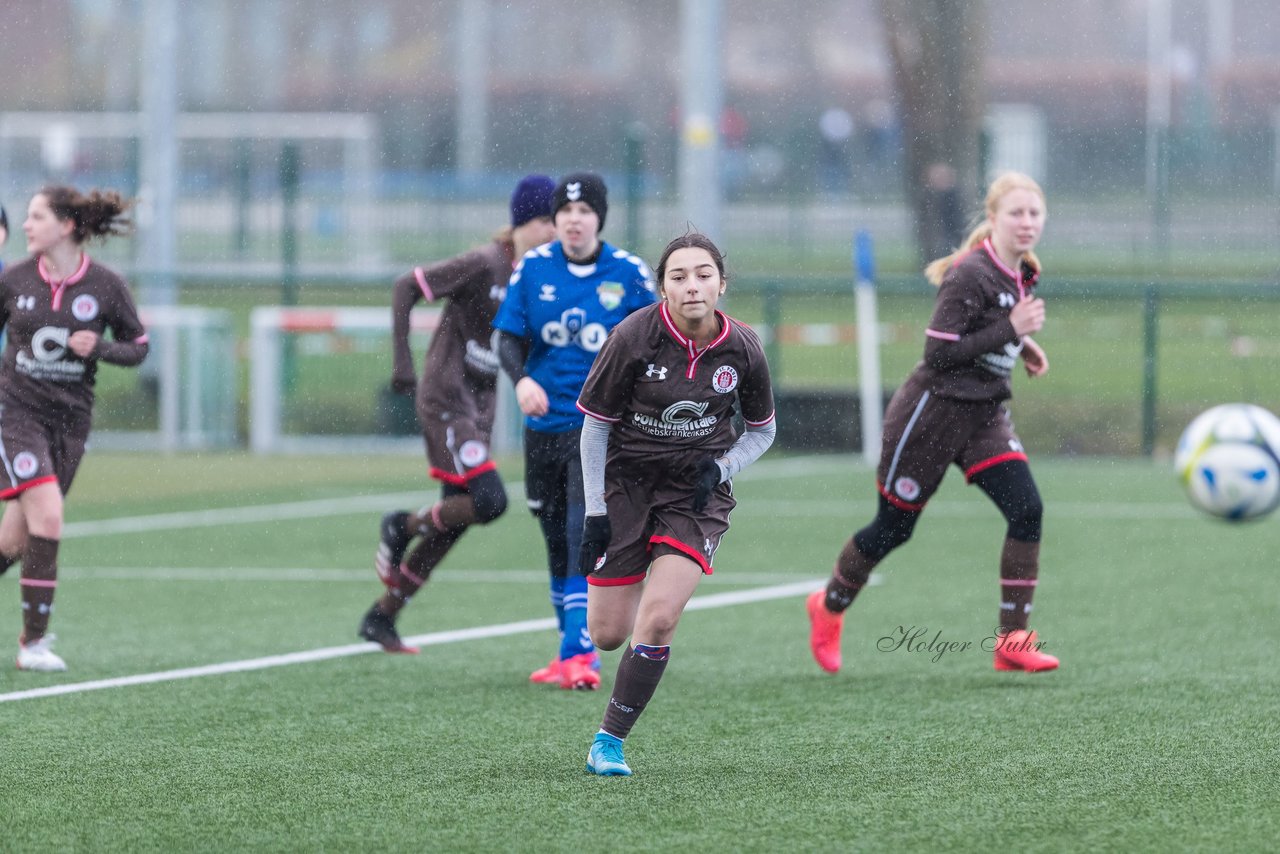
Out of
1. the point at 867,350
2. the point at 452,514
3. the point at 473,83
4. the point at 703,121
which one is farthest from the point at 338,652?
the point at 473,83

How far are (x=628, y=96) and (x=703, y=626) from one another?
90.5 ft

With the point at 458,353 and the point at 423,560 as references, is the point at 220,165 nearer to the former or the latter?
the point at 458,353

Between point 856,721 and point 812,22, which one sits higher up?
point 812,22

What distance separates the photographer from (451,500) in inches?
328

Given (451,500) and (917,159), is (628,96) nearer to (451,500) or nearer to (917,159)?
(917,159)

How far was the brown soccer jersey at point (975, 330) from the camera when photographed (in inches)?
299

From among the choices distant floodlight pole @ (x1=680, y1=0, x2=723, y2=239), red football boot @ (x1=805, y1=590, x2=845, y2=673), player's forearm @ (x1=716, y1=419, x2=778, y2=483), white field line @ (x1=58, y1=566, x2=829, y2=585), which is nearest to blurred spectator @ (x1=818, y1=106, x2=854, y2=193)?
distant floodlight pole @ (x1=680, y1=0, x2=723, y2=239)

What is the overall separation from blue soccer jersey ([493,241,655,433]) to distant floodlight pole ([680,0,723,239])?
9.71 meters

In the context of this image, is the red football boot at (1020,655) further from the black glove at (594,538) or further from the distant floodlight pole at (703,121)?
the distant floodlight pole at (703,121)

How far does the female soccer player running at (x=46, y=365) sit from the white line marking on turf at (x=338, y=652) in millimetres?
422

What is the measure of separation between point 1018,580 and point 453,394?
7.98ft

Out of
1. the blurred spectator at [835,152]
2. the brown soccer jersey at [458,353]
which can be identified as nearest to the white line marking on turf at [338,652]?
the brown soccer jersey at [458,353]

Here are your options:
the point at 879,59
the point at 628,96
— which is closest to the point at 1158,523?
the point at 628,96

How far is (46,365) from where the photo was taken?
7953mm
